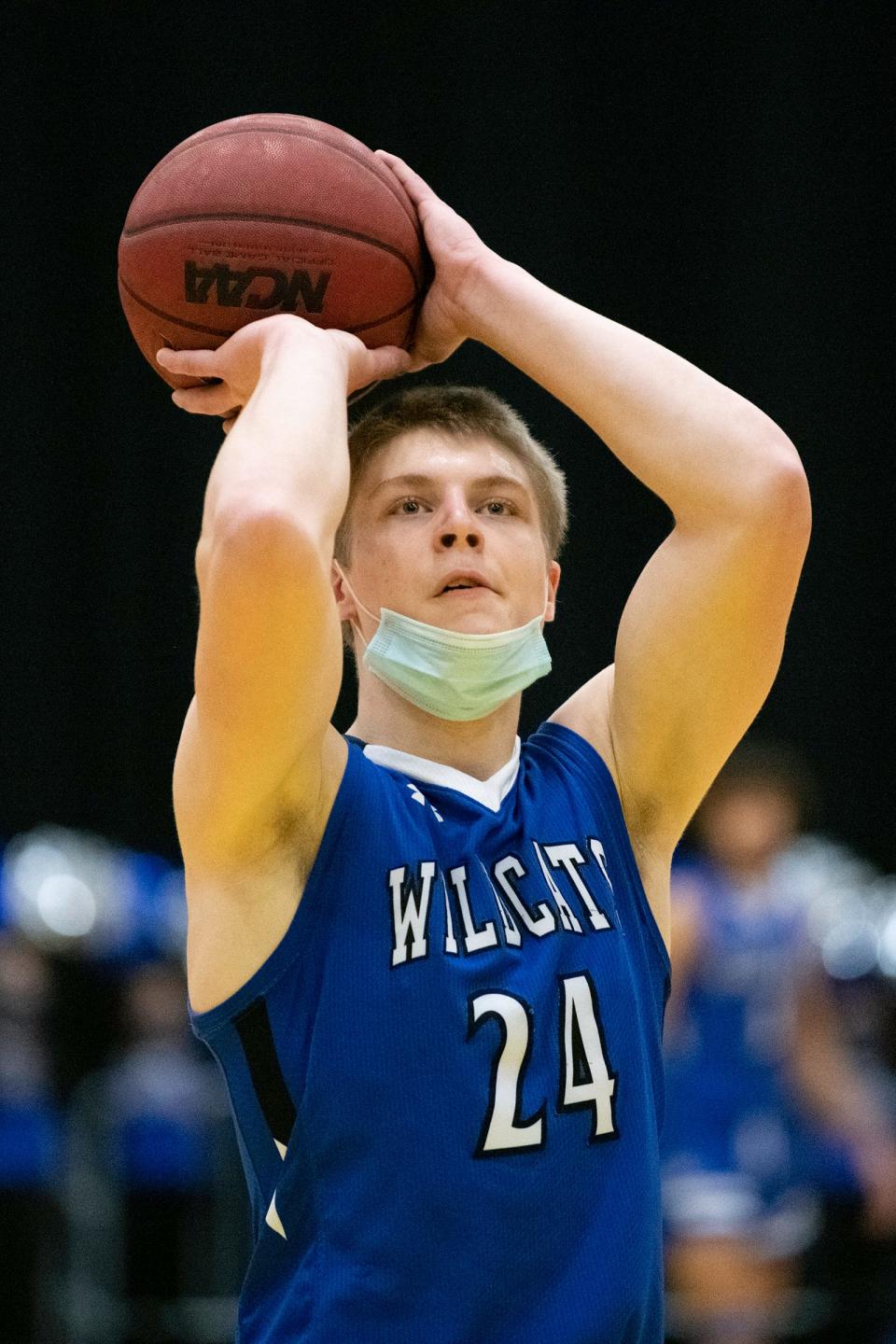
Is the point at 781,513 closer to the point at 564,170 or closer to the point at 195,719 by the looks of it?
the point at 195,719

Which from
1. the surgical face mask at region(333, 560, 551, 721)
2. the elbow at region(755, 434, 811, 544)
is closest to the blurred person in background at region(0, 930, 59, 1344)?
the surgical face mask at region(333, 560, 551, 721)

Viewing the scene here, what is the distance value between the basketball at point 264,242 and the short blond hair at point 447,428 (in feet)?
0.36

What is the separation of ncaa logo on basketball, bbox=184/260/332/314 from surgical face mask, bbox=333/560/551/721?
441 millimetres

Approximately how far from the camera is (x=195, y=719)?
2092 mm

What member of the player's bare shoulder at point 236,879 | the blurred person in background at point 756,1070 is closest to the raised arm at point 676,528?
the player's bare shoulder at point 236,879

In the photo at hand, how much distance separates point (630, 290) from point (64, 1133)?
14.1ft

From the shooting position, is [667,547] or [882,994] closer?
[667,547]

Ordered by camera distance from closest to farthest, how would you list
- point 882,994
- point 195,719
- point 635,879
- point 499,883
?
point 195,719, point 499,883, point 635,879, point 882,994

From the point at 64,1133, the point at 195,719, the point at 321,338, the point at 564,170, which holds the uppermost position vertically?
the point at 564,170

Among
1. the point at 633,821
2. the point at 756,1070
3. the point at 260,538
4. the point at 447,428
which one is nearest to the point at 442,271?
the point at 447,428

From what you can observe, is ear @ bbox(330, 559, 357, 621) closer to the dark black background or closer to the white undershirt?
the white undershirt

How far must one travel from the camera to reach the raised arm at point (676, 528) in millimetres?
2295

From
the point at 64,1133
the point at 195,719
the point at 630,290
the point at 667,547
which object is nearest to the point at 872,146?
the point at 630,290

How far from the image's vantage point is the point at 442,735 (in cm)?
242
